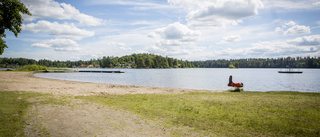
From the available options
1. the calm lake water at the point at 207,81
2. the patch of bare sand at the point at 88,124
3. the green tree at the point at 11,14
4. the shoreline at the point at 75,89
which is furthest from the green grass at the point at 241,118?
the calm lake water at the point at 207,81

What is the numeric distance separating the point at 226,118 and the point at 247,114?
5.20 feet

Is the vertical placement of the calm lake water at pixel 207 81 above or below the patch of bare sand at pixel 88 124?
below

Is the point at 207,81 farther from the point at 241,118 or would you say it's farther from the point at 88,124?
the point at 88,124

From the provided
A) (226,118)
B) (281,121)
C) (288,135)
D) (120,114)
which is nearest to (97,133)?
(120,114)

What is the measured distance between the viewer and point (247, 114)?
34.2 ft

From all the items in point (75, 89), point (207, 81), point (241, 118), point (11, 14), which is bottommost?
point (207, 81)

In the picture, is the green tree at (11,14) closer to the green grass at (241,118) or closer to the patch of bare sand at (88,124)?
the patch of bare sand at (88,124)

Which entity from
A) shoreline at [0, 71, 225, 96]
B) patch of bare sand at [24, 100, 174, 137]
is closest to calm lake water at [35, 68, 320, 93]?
shoreline at [0, 71, 225, 96]

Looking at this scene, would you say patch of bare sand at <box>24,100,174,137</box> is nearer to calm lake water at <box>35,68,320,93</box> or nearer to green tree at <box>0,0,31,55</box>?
green tree at <box>0,0,31,55</box>

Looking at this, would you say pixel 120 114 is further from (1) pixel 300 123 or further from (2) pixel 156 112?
(1) pixel 300 123

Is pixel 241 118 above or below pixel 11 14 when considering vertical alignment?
below

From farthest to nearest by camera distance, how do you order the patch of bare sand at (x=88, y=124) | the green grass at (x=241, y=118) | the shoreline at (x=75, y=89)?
the shoreline at (x=75, y=89)
the green grass at (x=241, y=118)
the patch of bare sand at (x=88, y=124)

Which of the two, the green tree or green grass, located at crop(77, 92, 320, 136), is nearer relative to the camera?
green grass, located at crop(77, 92, 320, 136)

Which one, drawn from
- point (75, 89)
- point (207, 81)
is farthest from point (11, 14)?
point (207, 81)
